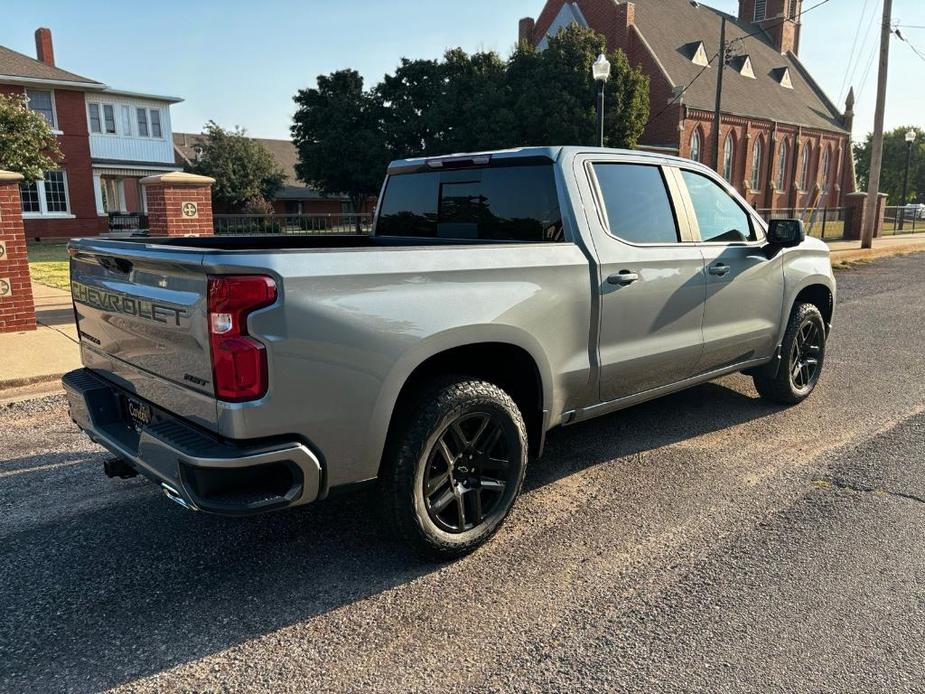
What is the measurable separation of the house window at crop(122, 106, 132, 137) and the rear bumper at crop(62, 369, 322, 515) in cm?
3688

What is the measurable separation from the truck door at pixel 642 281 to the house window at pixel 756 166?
45.7 meters

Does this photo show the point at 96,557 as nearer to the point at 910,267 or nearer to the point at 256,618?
the point at 256,618

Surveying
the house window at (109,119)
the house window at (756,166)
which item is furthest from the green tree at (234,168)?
the house window at (756,166)

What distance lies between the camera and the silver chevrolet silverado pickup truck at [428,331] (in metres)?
2.63

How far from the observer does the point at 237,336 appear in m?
2.57

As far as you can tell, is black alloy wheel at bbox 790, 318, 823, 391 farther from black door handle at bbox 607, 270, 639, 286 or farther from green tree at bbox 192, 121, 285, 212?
green tree at bbox 192, 121, 285, 212

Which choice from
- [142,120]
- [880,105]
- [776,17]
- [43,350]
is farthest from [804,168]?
[43,350]

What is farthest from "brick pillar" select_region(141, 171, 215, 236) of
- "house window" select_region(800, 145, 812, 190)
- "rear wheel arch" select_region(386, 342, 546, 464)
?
"house window" select_region(800, 145, 812, 190)

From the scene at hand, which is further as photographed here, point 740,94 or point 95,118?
point 740,94

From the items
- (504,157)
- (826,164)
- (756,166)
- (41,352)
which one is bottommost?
(41,352)

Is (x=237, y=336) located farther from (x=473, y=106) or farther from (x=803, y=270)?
(x=473, y=106)

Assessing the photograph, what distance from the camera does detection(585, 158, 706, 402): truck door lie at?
12.9ft

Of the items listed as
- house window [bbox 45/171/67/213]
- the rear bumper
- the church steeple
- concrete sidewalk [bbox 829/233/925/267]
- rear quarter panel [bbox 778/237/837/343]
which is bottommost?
concrete sidewalk [bbox 829/233/925/267]

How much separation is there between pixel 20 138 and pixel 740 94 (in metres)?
39.9
